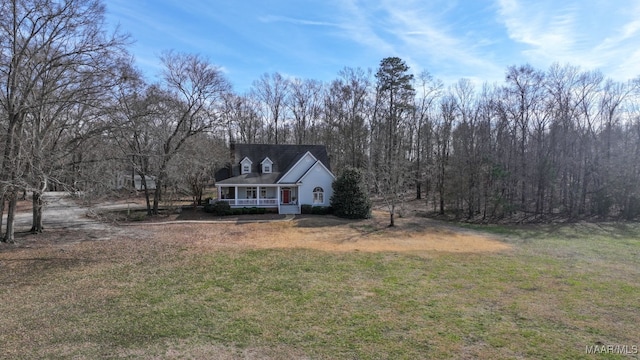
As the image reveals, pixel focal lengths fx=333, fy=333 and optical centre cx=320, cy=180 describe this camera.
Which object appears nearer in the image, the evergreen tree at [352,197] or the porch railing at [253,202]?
the evergreen tree at [352,197]

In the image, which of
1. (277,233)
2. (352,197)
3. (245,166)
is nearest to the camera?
(277,233)

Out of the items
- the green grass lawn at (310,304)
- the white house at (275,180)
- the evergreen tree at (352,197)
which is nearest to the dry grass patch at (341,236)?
the evergreen tree at (352,197)

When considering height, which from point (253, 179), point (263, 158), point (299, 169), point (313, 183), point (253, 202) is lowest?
point (253, 202)

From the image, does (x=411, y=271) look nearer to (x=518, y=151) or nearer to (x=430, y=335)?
(x=430, y=335)

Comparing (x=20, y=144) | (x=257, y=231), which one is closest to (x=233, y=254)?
(x=257, y=231)

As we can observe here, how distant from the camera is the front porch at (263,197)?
28.0m

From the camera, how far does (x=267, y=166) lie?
30.3m

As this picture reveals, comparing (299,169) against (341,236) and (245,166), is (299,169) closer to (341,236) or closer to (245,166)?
(245,166)

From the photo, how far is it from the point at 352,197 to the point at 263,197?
8607mm

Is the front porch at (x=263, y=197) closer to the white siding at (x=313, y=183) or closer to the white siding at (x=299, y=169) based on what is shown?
the white siding at (x=299, y=169)

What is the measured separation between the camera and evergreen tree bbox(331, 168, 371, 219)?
25844 mm

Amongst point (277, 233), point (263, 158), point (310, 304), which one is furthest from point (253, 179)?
point (310, 304)

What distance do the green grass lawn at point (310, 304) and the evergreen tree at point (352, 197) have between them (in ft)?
35.3

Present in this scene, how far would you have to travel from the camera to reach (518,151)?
3055 cm
